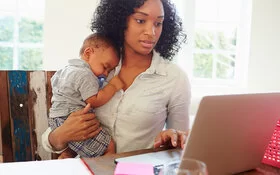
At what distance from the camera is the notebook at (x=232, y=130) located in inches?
26.3

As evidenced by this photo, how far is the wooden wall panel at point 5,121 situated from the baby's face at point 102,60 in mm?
352

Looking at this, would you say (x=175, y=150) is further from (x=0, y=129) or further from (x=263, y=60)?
(x=263, y=60)

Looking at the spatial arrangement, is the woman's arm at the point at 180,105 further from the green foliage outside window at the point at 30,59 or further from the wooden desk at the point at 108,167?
the green foliage outside window at the point at 30,59

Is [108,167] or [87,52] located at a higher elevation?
[87,52]

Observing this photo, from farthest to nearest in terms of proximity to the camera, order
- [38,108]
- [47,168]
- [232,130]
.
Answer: [38,108]
[47,168]
[232,130]

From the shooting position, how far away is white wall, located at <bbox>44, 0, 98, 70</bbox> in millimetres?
2312

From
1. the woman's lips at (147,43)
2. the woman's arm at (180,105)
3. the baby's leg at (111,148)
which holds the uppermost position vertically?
the woman's lips at (147,43)

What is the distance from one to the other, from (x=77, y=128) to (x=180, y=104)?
41 centimetres

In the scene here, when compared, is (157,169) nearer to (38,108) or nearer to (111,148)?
(111,148)

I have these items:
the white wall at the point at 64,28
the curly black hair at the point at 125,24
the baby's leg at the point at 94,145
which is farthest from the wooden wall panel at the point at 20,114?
the white wall at the point at 64,28

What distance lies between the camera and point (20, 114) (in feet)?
4.44

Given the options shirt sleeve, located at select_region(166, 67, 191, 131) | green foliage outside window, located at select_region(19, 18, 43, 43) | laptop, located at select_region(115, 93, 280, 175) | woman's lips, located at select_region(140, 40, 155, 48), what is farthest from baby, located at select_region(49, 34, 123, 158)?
green foliage outside window, located at select_region(19, 18, 43, 43)

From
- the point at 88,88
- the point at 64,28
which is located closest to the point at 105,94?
the point at 88,88

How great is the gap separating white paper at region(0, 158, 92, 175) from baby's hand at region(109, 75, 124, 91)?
416 millimetres
